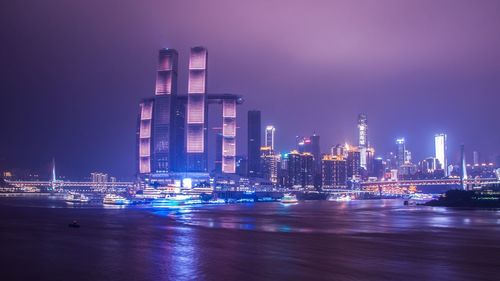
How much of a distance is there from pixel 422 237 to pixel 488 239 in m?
5.06

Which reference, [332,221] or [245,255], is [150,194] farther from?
[245,255]

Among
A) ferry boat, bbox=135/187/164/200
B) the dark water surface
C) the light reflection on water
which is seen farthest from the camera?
ferry boat, bbox=135/187/164/200

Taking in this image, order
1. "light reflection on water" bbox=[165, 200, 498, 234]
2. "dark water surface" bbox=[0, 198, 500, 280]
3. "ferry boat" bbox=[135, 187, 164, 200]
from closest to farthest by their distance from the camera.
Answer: "dark water surface" bbox=[0, 198, 500, 280], "light reflection on water" bbox=[165, 200, 498, 234], "ferry boat" bbox=[135, 187, 164, 200]

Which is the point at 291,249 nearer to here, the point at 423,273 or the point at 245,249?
the point at 245,249

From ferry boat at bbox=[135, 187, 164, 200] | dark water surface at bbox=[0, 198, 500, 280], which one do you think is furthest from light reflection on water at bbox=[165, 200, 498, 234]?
ferry boat at bbox=[135, 187, 164, 200]

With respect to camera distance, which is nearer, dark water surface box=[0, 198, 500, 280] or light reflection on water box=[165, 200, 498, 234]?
dark water surface box=[0, 198, 500, 280]

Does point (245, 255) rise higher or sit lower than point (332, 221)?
higher

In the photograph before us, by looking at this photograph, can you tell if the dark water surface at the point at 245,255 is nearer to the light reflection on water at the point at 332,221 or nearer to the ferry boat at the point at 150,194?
the light reflection on water at the point at 332,221

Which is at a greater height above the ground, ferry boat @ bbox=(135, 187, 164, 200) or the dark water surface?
the dark water surface

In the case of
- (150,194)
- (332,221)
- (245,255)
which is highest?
(245,255)

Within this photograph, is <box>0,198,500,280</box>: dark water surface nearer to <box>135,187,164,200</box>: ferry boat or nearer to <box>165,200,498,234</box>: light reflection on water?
<box>165,200,498,234</box>: light reflection on water

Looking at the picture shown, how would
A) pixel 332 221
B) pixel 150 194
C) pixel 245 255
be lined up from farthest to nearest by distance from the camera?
1. pixel 150 194
2. pixel 332 221
3. pixel 245 255

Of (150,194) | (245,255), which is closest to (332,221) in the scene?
(245,255)

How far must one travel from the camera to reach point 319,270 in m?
26.7
